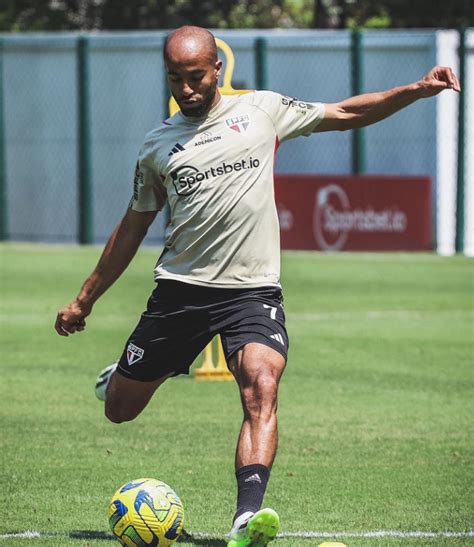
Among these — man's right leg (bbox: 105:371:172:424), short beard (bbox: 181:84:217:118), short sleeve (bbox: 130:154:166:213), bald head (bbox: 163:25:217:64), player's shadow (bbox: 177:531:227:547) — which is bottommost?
player's shadow (bbox: 177:531:227:547)

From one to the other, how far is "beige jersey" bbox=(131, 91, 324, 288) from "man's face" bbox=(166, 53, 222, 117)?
12 centimetres

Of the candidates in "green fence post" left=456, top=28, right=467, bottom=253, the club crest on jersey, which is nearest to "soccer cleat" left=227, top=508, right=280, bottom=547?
the club crest on jersey

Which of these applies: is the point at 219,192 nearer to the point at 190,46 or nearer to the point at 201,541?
the point at 190,46

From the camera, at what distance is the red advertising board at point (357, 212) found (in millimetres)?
24531

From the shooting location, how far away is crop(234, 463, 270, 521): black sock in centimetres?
589

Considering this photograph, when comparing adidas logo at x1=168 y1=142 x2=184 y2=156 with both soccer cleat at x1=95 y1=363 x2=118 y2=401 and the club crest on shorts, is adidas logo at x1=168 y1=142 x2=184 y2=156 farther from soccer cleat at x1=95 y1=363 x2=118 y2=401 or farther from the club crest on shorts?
soccer cleat at x1=95 y1=363 x2=118 y2=401

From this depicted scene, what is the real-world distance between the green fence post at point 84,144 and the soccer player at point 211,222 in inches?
843

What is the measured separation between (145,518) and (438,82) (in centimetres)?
260

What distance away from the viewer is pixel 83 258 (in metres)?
23.7

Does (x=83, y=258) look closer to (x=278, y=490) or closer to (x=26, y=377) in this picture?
(x=26, y=377)

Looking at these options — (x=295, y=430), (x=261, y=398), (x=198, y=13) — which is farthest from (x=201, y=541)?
(x=198, y=13)

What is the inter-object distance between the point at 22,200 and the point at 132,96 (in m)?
3.45

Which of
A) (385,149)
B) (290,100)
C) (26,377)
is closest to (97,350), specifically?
(26,377)

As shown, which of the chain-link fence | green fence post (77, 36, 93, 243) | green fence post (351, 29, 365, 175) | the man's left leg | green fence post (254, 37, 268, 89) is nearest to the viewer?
the man's left leg
